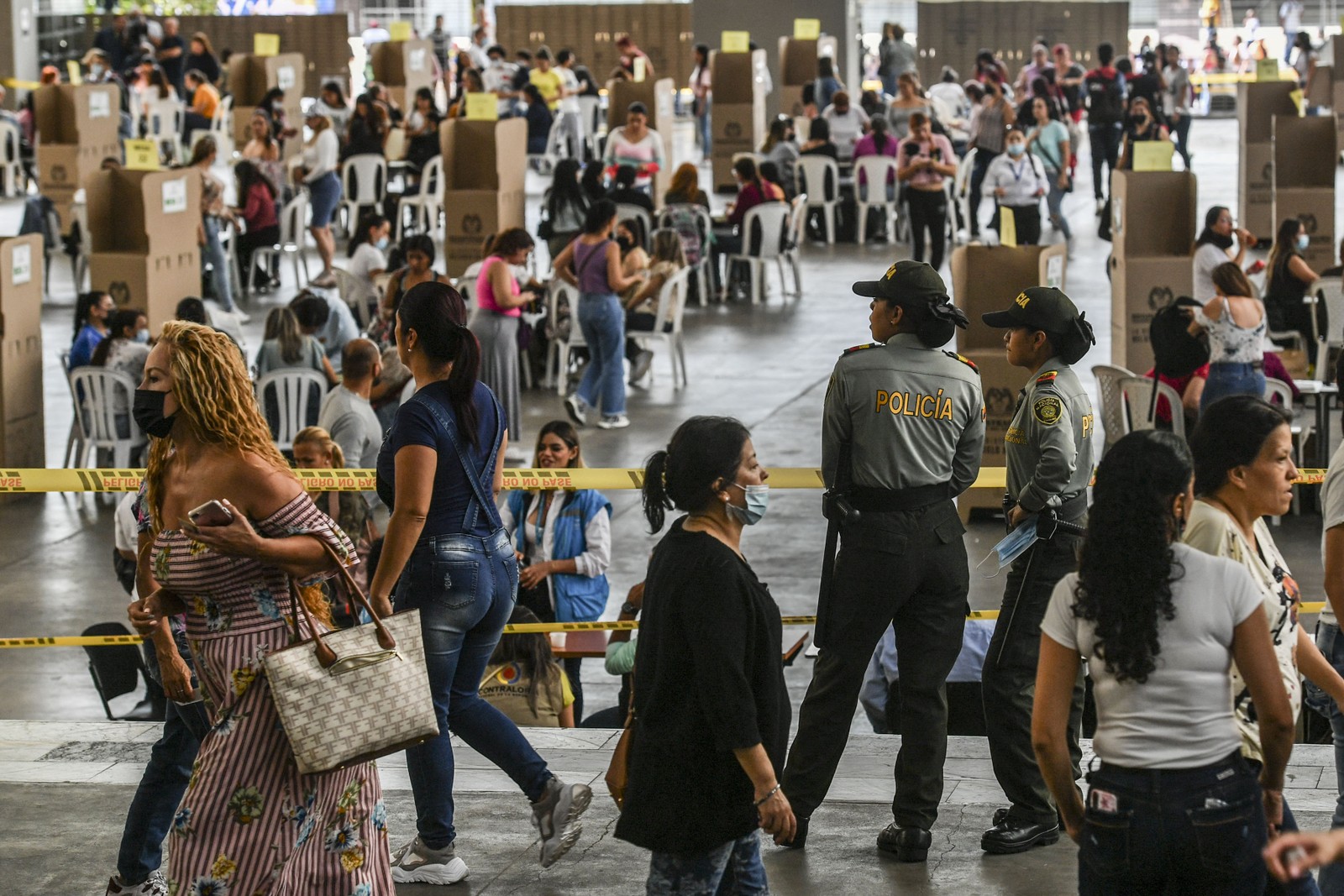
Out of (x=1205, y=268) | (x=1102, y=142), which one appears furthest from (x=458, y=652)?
(x=1102, y=142)

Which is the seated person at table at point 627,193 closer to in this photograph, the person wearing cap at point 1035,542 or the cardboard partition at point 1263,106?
the cardboard partition at point 1263,106

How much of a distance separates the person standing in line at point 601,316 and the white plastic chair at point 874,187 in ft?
22.5

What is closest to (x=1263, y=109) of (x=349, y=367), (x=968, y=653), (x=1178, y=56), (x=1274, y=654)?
(x=1178, y=56)

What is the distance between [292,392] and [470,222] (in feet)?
15.8

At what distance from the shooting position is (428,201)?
17.1 meters

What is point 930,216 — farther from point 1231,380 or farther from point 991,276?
point 1231,380

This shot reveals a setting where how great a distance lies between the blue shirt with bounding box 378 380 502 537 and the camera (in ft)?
13.5

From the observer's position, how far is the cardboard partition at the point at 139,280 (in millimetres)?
11164

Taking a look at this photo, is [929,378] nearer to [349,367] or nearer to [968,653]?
[968,653]

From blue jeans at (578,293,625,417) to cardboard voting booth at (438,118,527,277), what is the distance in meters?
3.01

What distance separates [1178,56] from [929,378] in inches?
748

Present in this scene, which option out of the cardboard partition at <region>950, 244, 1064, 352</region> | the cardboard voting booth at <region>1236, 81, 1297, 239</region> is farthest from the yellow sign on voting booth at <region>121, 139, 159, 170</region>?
the cardboard voting booth at <region>1236, 81, 1297, 239</region>

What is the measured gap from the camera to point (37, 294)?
1014 cm

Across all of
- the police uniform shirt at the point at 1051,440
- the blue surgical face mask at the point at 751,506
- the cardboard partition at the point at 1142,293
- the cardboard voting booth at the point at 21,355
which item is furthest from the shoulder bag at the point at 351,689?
the cardboard partition at the point at 1142,293
